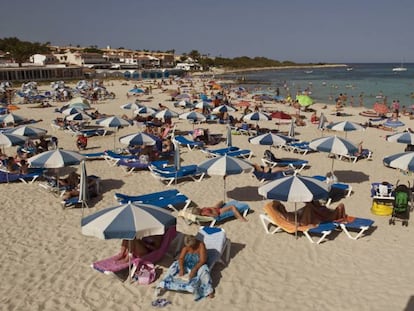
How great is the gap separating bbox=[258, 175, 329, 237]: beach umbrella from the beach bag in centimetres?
243

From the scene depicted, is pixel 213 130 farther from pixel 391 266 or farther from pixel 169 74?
pixel 169 74

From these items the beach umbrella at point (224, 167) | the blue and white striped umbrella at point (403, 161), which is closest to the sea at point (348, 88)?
the blue and white striped umbrella at point (403, 161)

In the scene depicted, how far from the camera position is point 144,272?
19.9 ft

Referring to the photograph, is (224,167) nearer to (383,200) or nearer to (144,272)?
(144,272)

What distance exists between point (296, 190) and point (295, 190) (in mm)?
18

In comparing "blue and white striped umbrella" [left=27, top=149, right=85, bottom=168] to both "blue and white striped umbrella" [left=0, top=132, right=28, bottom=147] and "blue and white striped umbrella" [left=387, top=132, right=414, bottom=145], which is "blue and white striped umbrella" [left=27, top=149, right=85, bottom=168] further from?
"blue and white striped umbrella" [left=387, top=132, right=414, bottom=145]

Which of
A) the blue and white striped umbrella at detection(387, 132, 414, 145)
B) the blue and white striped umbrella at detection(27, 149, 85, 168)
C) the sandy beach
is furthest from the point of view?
the blue and white striped umbrella at detection(387, 132, 414, 145)

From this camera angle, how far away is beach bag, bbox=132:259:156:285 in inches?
237

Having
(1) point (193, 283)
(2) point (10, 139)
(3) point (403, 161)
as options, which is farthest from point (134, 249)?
(2) point (10, 139)

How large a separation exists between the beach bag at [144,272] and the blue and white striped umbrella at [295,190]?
2.43m

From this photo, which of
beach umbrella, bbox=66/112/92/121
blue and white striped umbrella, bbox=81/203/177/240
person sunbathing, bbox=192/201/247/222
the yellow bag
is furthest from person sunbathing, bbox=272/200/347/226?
beach umbrella, bbox=66/112/92/121

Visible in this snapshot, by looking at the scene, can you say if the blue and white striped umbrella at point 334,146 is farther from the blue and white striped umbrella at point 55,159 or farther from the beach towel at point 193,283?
the blue and white striped umbrella at point 55,159

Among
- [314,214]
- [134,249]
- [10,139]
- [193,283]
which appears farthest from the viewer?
[10,139]

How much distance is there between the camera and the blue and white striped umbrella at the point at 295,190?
6902 mm
